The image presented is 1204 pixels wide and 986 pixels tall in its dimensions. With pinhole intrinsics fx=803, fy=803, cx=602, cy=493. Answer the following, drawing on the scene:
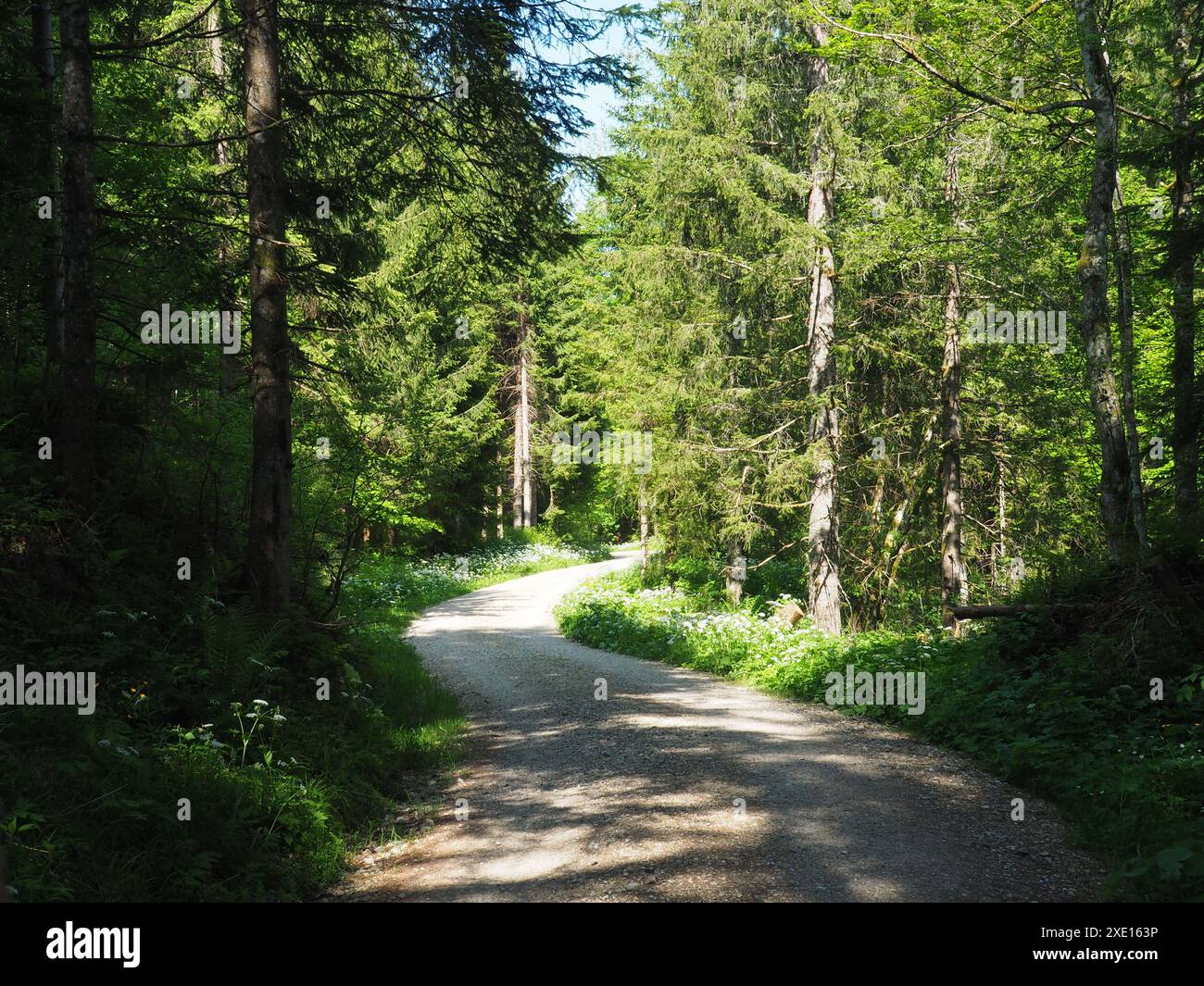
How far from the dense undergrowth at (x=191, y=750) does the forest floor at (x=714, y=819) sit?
0.52 metres

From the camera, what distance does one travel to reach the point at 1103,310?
9.61 meters

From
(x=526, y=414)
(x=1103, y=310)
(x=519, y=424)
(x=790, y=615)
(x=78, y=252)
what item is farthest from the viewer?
(x=519, y=424)

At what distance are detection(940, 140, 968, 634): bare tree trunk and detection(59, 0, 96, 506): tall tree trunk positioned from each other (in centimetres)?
1400

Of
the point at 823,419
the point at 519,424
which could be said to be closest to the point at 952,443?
the point at 823,419

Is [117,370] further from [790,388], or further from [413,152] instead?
[790,388]

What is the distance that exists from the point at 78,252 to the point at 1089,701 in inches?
408

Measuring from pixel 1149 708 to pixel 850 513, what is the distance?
11.2 meters

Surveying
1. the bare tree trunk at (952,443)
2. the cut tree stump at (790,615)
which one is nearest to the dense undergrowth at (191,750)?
the cut tree stump at (790,615)

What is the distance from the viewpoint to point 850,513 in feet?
60.3

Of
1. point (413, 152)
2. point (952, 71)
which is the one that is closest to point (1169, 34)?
point (952, 71)

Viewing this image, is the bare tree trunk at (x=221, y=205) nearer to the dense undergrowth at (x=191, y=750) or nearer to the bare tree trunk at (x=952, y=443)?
the dense undergrowth at (x=191, y=750)

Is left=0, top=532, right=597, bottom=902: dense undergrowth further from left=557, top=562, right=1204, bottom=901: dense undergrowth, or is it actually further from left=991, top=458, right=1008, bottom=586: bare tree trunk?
left=991, top=458, right=1008, bottom=586: bare tree trunk

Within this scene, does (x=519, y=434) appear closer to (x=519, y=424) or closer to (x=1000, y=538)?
(x=519, y=424)

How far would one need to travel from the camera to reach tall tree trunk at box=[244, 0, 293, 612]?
7957mm
